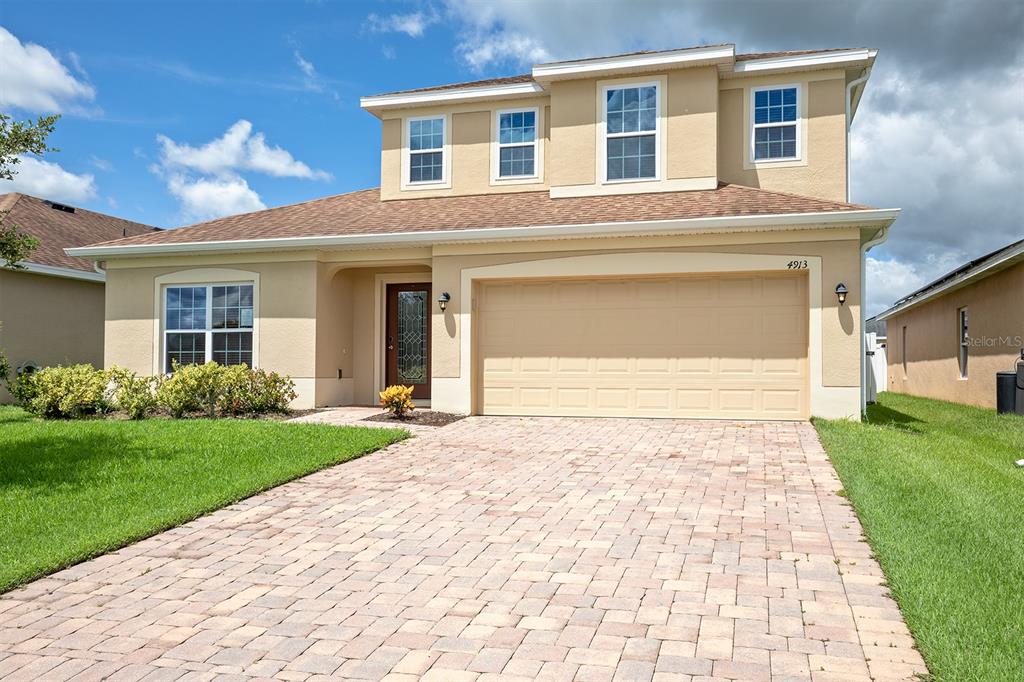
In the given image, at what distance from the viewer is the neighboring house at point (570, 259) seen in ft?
40.6

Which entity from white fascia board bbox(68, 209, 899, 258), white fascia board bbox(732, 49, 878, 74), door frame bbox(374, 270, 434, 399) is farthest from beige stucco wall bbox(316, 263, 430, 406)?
white fascia board bbox(732, 49, 878, 74)

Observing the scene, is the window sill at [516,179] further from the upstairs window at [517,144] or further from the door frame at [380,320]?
the door frame at [380,320]

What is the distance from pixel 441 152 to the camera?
16.3 m

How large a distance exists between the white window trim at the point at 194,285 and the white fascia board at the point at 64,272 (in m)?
3.75

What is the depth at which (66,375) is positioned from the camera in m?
13.4

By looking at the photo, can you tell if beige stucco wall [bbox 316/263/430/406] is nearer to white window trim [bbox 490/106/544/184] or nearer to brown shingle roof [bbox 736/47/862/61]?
white window trim [bbox 490/106/544/184]

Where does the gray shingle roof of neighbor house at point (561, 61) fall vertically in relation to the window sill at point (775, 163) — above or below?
above

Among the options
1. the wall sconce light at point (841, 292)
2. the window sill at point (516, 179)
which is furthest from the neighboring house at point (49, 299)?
the wall sconce light at point (841, 292)

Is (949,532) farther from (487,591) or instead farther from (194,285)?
A: (194,285)

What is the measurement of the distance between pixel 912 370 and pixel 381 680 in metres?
24.3

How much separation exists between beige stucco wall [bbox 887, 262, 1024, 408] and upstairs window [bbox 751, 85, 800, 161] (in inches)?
189

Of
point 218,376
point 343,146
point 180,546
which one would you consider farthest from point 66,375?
point 180,546

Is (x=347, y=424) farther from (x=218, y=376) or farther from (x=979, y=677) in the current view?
(x=979, y=677)

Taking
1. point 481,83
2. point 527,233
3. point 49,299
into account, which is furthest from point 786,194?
point 49,299
